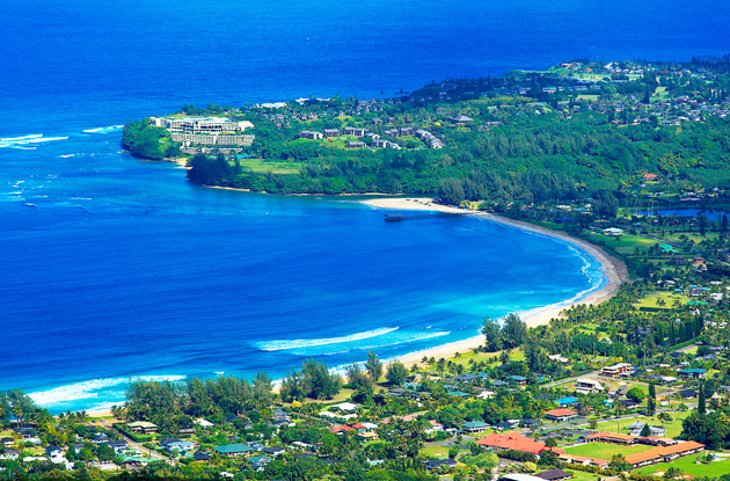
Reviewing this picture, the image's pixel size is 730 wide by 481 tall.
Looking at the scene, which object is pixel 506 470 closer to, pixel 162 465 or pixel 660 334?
pixel 162 465

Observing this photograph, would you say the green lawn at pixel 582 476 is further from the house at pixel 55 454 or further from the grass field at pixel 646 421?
the house at pixel 55 454

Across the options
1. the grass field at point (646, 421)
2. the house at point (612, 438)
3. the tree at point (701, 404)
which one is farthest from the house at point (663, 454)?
the tree at point (701, 404)

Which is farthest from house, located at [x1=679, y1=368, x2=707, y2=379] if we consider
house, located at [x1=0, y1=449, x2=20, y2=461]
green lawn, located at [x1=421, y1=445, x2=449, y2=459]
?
house, located at [x1=0, y1=449, x2=20, y2=461]

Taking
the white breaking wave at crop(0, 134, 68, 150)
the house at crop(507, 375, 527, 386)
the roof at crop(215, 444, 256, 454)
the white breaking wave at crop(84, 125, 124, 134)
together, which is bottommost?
the roof at crop(215, 444, 256, 454)

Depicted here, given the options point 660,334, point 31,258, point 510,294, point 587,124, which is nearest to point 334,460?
point 660,334

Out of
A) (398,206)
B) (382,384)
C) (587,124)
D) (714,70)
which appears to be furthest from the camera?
(714,70)

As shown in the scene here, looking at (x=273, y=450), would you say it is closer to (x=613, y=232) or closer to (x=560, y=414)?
(x=560, y=414)

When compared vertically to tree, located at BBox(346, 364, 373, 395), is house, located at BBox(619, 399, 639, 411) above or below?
below

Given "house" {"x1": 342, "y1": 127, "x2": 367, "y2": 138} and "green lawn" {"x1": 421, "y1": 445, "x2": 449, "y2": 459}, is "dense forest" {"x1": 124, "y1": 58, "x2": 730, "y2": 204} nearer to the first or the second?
"house" {"x1": 342, "y1": 127, "x2": 367, "y2": 138}
